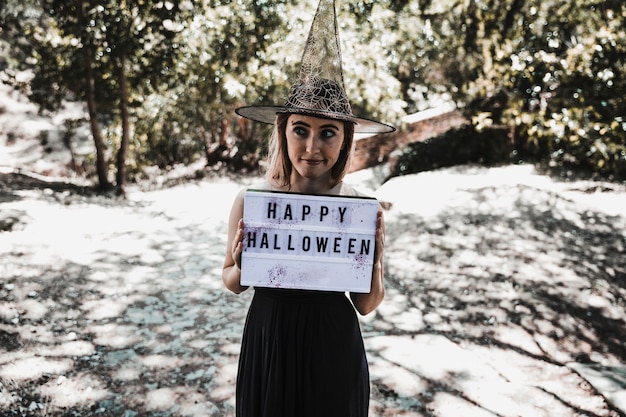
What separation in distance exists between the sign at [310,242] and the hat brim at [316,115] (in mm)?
299

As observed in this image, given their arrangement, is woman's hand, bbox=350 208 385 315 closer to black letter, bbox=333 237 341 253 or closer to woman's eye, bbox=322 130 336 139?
black letter, bbox=333 237 341 253

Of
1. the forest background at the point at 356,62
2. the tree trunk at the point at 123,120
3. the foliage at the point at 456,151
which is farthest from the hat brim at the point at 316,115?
the foliage at the point at 456,151

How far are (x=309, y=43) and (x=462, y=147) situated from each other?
801cm

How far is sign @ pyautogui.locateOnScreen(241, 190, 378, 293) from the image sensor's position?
Result: 1549mm

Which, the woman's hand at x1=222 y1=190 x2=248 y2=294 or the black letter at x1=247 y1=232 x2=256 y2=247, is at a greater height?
the black letter at x1=247 y1=232 x2=256 y2=247

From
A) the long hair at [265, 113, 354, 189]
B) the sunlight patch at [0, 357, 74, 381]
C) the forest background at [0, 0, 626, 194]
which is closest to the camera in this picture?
the long hair at [265, 113, 354, 189]

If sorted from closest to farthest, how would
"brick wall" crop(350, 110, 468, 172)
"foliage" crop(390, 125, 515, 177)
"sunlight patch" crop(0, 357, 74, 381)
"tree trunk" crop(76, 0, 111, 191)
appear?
"sunlight patch" crop(0, 357, 74, 381) → "tree trunk" crop(76, 0, 111, 191) → "foliage" crop(390, 125, 515, 177) → "brick wall" crop(350, 110, 468, 172)

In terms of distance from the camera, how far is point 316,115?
168 cm

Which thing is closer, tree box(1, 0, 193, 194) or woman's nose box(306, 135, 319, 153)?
woman's nose box(306, 135, 319, 153)

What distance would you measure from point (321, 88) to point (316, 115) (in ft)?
0.35

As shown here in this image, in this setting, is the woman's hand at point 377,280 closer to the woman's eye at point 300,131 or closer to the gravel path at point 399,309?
the woman's eye at point 300,131

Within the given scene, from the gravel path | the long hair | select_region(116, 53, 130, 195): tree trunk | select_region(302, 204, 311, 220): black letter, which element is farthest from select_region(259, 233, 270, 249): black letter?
select_region(116, 53, 130, 195): tree trunk

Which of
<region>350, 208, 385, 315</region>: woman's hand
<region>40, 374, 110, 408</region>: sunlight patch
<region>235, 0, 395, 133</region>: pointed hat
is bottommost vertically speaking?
<region>40, 374, 110, 408</region>: sunlight patch

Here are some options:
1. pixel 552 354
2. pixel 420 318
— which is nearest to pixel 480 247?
pixel 420 318
